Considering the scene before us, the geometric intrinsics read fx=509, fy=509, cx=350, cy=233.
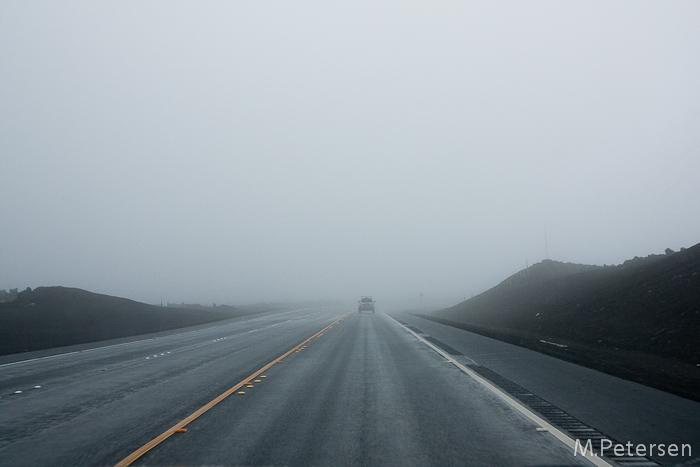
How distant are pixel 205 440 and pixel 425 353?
1112 cm

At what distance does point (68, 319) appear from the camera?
102 feet

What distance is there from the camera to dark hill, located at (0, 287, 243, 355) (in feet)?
76.8

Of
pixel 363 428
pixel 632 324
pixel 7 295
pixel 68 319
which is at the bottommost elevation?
pixel 363 428

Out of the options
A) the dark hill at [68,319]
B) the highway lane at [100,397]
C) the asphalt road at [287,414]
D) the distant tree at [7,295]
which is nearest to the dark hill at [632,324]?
the asphalt road at [287,414]

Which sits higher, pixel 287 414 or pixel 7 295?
pixel 7 295

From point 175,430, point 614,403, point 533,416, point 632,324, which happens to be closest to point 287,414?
point 175,430

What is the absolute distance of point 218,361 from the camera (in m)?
14.4

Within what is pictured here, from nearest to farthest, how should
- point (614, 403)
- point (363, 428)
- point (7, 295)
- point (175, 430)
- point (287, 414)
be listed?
point (175, 430) → point (363, 428) → point (287, 414) → point (614, 403) → point (7, 295)

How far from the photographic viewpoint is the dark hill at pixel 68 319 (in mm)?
23417

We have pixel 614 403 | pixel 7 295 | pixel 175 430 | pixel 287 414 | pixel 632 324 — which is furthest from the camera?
pixel 7 295

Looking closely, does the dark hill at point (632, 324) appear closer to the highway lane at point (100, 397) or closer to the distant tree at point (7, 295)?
the highway lane at point (100, 397)

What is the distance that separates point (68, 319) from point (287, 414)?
1129 inches

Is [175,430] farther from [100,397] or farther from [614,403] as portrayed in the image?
[614,403]

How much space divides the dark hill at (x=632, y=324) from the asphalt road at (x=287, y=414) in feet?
6.54
